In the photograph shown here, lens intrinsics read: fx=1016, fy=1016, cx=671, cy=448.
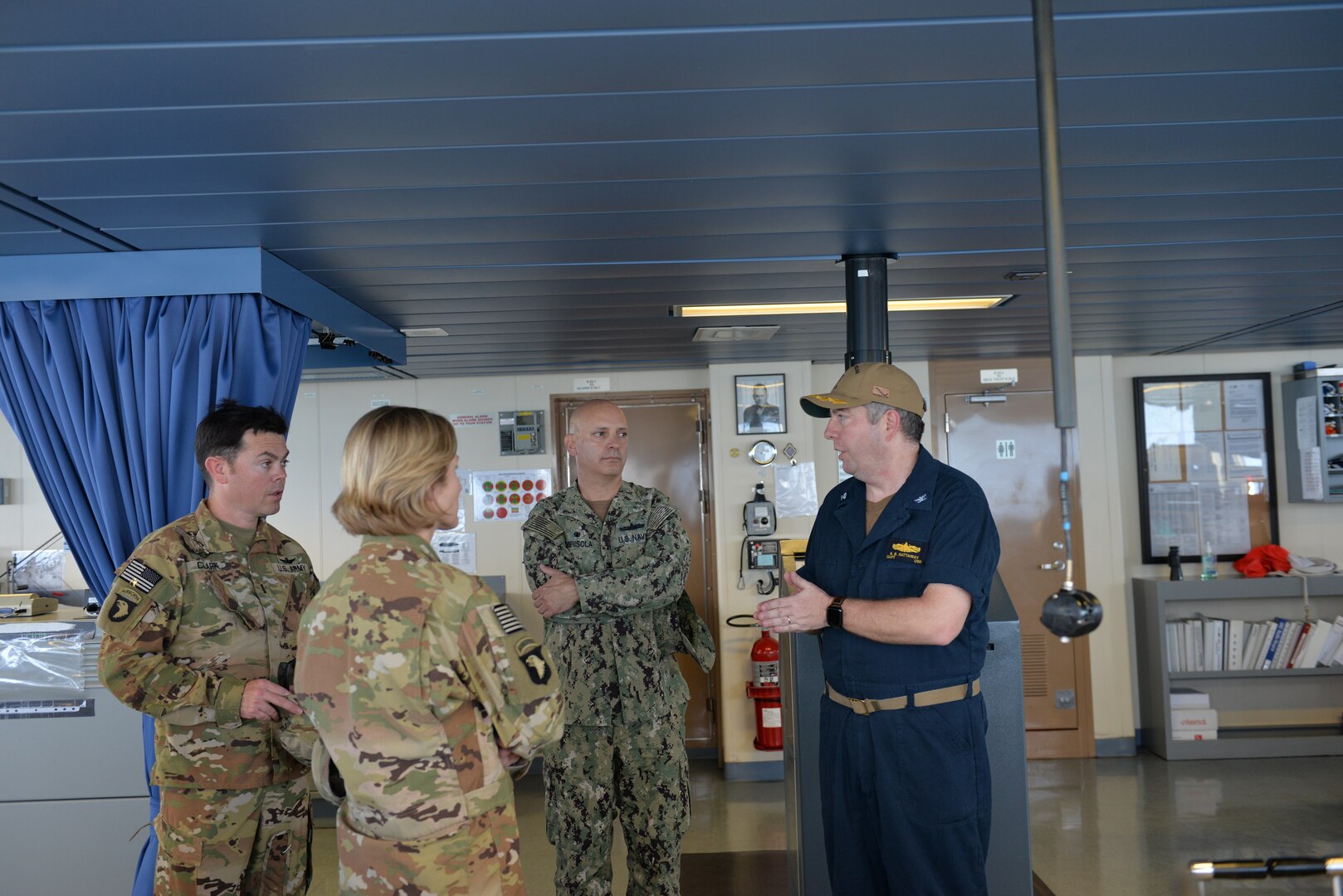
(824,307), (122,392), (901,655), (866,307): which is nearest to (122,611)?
(122,392)

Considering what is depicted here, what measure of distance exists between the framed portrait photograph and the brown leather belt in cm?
410

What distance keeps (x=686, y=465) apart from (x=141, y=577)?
4647 mm

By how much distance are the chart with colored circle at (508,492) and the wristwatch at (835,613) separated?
442cm

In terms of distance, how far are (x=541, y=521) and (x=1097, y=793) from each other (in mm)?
4152

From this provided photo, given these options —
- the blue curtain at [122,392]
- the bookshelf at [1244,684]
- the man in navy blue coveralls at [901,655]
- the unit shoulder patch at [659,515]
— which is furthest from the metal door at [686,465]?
the man in navy blue coveralls at [901,655]

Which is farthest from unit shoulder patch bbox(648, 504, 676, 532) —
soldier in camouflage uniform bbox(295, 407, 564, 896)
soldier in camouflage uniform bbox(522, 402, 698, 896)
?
soldier in camouflage uniform bbox(295, 407, 564, 896)

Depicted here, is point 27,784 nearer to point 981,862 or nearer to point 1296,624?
point 981,862

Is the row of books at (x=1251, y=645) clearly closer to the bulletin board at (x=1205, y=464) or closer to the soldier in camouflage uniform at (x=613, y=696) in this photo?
the bulletin board at (x=1205, y=464)

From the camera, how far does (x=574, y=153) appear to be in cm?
250

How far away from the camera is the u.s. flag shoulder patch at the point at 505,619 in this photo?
6.21ft

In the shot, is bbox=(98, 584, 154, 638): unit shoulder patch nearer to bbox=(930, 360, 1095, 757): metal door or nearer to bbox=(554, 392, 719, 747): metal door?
bbox=(554, 392, 719, 747): metal door

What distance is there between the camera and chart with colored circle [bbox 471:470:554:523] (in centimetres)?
684

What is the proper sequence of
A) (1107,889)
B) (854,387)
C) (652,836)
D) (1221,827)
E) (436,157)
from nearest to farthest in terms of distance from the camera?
(436,157) → (854,387) → (652,836) → (1107,889) → (1221,827)

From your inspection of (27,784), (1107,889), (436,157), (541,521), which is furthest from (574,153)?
(1107,889)
